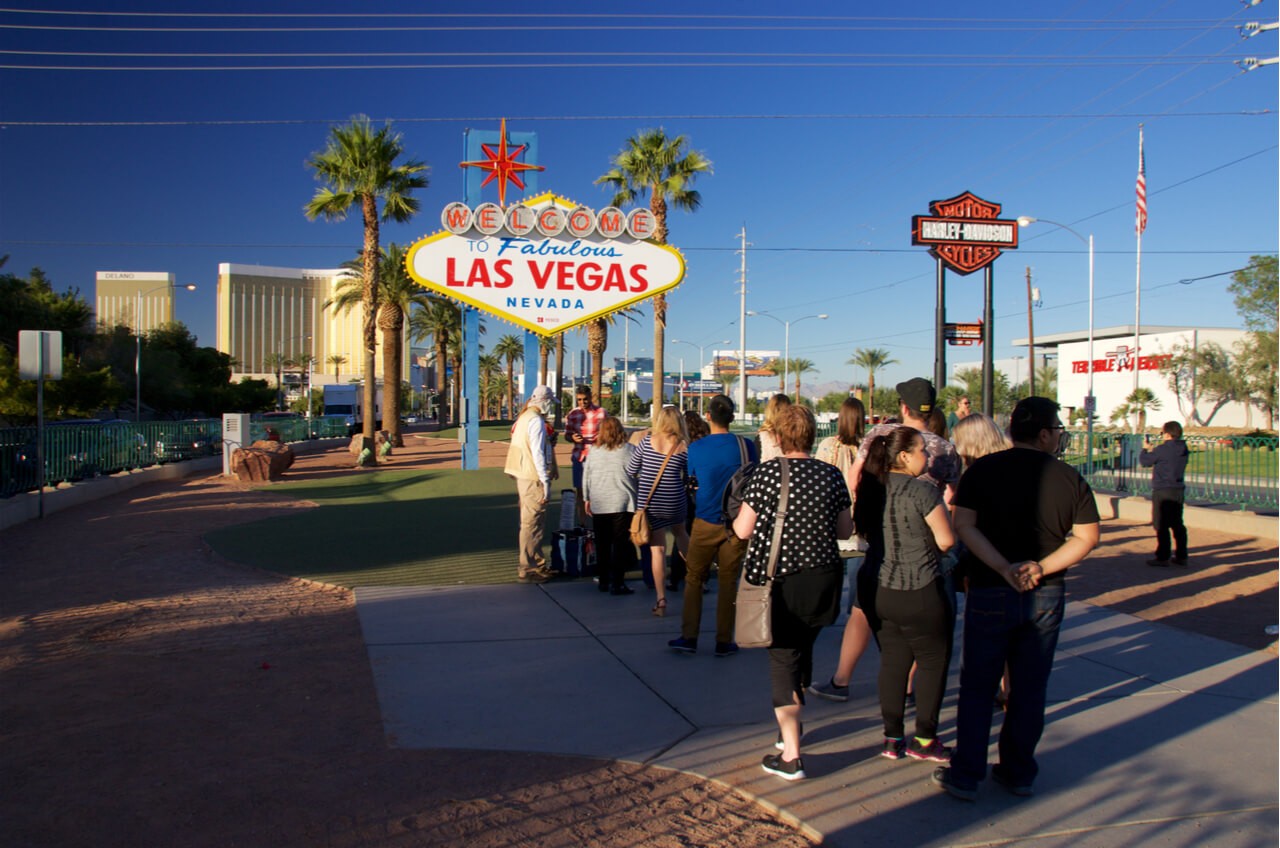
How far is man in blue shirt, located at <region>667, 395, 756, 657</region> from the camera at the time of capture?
19.9 feet

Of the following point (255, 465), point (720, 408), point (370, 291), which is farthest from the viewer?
point (370, 291)

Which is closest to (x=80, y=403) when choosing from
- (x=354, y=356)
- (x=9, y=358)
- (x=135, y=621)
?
(x=9, y=358)

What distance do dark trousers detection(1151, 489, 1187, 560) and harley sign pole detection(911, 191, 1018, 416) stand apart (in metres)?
6.02

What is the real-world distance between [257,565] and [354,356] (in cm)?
19862

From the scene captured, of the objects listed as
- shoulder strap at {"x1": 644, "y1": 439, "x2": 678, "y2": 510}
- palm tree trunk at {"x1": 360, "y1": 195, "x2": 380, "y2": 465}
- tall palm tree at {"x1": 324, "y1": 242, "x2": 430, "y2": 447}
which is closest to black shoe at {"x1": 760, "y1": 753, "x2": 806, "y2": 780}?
shoulder strap at {"x1": 644, "y1": 439, "x2": 678, "y2": 510}

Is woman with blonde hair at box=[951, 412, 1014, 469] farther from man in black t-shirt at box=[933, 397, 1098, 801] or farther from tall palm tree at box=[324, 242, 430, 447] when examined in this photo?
tall palm tree at box=[324, 242, 430, 447]

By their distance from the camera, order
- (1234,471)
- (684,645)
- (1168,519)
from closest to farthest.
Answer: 1. (684,645)
2. (1168,519)
3. (1234,471)

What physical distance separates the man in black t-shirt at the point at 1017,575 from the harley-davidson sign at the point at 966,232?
1345 centimetres

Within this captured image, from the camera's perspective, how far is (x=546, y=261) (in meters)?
14.4

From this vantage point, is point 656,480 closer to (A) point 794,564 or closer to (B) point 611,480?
(B) point 611,480

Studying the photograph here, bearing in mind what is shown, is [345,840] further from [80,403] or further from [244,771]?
[80,403]

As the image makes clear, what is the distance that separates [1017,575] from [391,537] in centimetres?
925

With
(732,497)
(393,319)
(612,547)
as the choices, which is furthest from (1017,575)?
(393,319)

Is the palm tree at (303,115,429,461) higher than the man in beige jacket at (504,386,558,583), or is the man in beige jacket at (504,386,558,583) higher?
the palm tree at (303,115,429,461)
